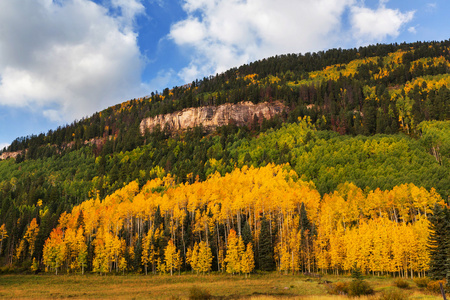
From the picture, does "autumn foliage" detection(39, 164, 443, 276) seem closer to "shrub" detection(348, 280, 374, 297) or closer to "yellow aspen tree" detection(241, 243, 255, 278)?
"yellow aspen tree" detection(241, 243, 255, 278)

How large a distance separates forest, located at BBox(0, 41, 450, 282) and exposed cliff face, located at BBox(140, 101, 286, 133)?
11393 millimetres

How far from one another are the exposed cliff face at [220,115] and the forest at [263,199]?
37.4 feet

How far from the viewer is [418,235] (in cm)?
5294

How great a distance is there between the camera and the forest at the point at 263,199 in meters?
61.4

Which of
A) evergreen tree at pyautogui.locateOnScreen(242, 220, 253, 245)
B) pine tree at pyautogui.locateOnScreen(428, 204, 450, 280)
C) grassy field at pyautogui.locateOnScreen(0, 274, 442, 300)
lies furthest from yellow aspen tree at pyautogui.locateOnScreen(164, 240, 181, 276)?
pine tree at pyautogui.locateOnScreen(428, 204, 450, 280)

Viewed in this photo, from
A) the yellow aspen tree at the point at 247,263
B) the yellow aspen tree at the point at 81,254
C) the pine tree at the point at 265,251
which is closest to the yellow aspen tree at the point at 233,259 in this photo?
the yellow aspen tree at the point at 247,263

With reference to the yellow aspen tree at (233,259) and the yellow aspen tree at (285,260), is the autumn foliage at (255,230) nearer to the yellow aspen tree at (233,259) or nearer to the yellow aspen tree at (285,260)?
the yellow aspen tree at (285,260)

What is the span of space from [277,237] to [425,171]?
49351 mm

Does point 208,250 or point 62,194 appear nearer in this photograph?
point 208,250

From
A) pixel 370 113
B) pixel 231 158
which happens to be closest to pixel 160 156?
pixel 231 158

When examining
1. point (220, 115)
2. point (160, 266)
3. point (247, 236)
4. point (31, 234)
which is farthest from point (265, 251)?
point (220, 115)

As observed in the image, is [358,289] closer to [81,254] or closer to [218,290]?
[218,290]

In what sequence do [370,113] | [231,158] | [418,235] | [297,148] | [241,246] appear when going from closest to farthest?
[418,235] → [241,246] → [297,148] → [231,158] → [370,113]

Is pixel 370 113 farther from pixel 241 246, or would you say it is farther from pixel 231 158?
pixel 241 246
